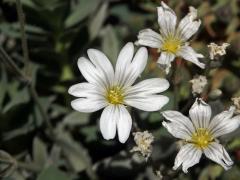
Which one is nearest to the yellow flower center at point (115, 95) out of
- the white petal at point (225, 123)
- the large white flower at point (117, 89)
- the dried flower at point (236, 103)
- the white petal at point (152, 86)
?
the large white flower at point (117, 89)

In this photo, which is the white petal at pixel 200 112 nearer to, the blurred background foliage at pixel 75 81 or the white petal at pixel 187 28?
the white petal at pixel 187 28

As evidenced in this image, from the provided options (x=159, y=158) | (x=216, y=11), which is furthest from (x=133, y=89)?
(x=216, y=11)

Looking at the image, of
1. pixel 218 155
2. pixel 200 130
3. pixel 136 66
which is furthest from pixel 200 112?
pixel 136 66

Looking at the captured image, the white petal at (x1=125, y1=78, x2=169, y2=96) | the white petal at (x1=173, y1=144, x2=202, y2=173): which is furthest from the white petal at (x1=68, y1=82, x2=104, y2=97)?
the white petal at (x1=173, y1=144, x2=202, y2=173)

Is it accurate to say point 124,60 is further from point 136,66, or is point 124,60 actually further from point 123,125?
point 123,125

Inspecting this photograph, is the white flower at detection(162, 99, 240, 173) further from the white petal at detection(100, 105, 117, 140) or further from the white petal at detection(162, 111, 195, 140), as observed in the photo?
the white petal at detection(100, 105, 117, 140)

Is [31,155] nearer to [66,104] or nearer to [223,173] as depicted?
[66,104]
